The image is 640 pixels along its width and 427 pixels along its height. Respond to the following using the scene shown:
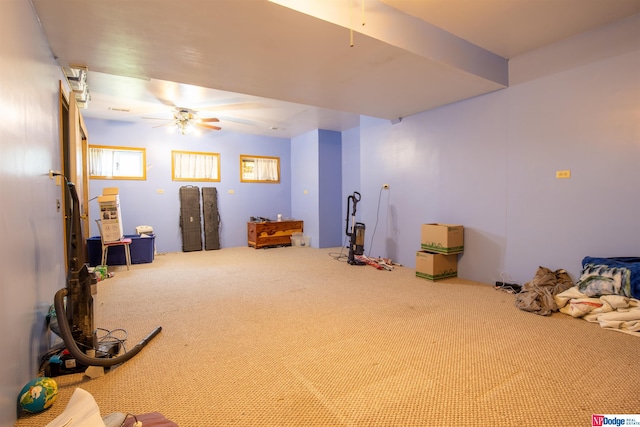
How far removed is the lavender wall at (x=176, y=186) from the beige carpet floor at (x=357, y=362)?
9.98 ft

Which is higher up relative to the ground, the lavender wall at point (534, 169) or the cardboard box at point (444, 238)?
the lavender wall at point (534, 169)

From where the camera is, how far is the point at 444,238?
4152 mm

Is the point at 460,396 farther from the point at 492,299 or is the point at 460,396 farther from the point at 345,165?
the point at 345,165

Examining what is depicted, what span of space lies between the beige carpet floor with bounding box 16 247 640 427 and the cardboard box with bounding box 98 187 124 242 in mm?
1266

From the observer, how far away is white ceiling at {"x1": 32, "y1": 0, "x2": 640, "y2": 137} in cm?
235

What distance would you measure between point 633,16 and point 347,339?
3984mm

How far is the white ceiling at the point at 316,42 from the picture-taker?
7.72ft

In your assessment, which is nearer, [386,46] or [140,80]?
[386,46]

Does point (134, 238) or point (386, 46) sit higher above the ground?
point (386, 46)

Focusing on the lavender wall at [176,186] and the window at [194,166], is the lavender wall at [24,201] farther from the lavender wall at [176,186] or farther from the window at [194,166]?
the window at [194,166]

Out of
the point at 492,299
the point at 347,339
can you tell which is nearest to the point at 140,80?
the point at 347,339

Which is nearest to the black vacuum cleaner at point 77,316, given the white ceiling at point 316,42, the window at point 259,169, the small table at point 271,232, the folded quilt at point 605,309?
the white ceiling at point 316,42

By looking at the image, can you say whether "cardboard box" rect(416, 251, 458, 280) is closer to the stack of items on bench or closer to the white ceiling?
the stack of items on bench

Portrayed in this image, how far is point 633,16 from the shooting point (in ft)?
9.37
